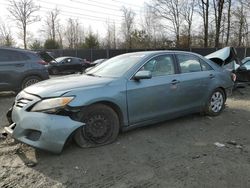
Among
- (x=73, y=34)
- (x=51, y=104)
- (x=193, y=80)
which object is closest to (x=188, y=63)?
(x=193, y=80)

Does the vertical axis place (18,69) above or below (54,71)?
above

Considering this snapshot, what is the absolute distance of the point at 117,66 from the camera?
5.45 metres

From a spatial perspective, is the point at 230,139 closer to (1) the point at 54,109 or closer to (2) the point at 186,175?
(2) the point at 186,175

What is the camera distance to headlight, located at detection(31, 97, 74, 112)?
4.08 metres

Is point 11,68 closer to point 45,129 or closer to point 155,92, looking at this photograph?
point 155,92

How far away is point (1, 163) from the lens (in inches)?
162

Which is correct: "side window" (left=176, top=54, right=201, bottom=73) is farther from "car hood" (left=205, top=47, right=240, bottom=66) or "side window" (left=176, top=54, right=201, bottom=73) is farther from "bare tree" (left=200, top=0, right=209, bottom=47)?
"bare tree" (left=200, top=0, right=209, bottom=47)

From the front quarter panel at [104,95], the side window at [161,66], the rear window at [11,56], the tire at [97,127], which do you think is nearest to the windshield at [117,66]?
the side window at [161,66]

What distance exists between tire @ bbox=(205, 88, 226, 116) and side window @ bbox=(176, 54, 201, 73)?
747mm

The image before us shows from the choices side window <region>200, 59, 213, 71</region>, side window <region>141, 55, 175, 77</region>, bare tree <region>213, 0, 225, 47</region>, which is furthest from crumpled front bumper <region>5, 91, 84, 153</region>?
bare tree <region>213, 0, 225, 47</region>

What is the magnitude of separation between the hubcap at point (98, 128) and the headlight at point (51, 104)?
0.51 metres

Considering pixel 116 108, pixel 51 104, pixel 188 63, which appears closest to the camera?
pixel 51 104

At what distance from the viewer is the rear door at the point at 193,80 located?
5.76 metres

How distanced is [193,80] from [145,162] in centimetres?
249
